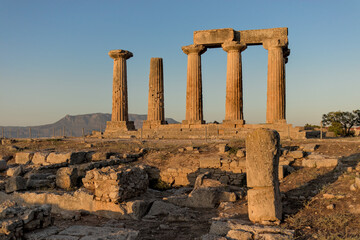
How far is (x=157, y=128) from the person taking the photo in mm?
25047

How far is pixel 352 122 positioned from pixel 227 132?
868 inches

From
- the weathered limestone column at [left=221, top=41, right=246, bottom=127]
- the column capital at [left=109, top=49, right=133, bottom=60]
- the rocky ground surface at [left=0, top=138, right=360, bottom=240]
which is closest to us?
the rocky ground surface at [left=0, top=138, right=360, bottom=240]

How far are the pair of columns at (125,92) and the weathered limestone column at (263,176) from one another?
752 inches

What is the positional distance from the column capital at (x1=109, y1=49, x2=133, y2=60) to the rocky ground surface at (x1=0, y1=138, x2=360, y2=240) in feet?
45.0

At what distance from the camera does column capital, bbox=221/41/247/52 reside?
77.5ft

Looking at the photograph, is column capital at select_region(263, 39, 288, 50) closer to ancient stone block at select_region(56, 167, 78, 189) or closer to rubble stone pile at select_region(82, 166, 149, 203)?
rubble stone pile at select_region(82, 166, 149, 203)

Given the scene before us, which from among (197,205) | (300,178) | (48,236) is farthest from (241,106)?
(48,236)

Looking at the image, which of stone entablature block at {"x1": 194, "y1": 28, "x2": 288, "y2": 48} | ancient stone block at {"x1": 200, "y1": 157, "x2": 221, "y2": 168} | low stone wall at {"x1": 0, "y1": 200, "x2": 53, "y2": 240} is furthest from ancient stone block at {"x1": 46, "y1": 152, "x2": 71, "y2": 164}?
stone entablature block at {"x1": 194, "y1": 28, "x2": 288, "y2": 48}

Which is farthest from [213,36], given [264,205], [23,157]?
[264,205]

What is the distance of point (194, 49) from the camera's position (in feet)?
81.6

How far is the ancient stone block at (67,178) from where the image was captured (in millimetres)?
10870

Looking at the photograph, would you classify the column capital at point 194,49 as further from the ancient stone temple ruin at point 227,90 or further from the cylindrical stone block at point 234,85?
the cylindrical stone block at point 234,85

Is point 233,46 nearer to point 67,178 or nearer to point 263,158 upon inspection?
point 67,178

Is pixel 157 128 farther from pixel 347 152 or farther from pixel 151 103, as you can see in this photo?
pixel 347 152
